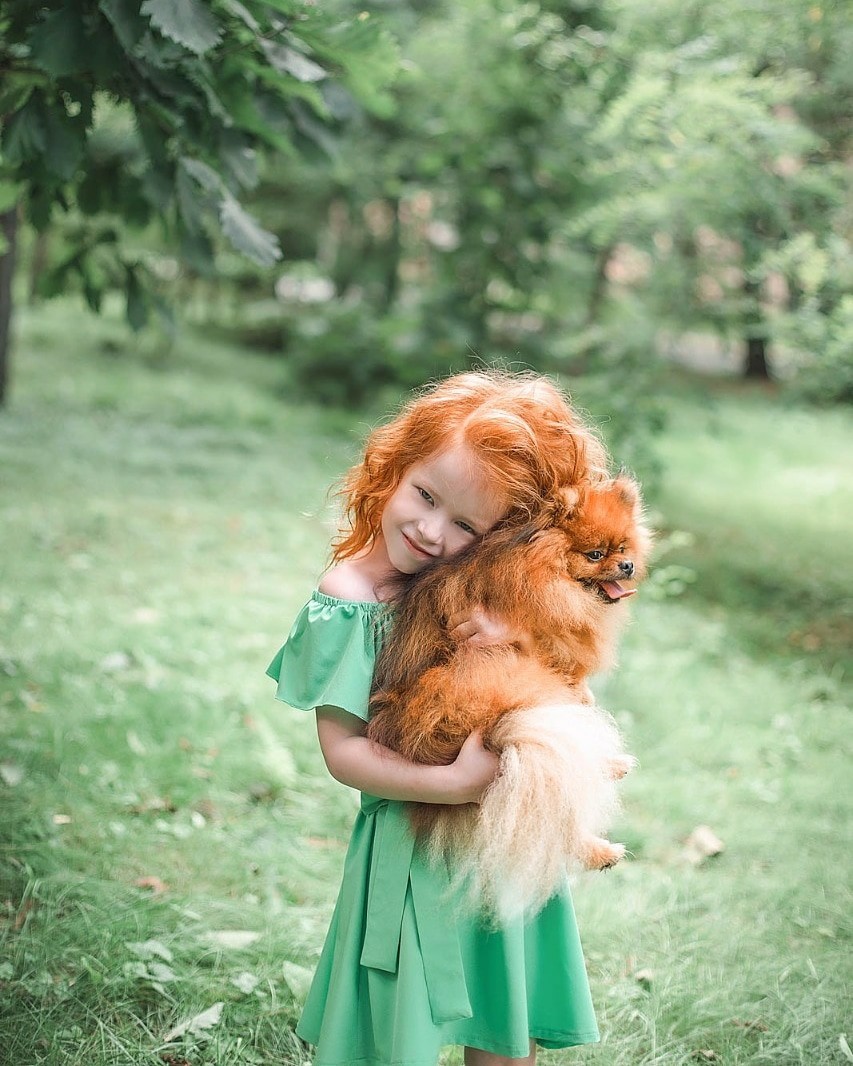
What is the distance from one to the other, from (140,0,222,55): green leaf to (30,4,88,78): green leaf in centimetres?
21

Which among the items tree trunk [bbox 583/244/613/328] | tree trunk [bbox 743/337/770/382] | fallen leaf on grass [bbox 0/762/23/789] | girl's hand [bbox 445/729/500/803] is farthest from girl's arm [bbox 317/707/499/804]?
tree trunk [bbox 743/337/770/382]

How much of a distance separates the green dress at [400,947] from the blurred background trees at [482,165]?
105 cm

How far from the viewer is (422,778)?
5.49 ft

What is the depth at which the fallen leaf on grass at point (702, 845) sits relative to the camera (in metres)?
3.42

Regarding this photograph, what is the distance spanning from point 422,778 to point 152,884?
154 centimetres

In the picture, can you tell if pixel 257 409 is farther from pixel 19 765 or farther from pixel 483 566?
pixel 483 566

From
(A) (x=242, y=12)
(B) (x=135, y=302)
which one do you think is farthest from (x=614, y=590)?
(B) (x=135, y=302)

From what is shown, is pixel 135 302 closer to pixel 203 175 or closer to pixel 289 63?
pixel 203 175

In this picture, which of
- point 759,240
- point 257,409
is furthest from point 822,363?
point 257,409

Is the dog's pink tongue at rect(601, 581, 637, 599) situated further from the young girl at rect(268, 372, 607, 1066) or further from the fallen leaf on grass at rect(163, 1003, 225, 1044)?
the fallen leaf on grass at rect(163, 1003, 225, 1044)

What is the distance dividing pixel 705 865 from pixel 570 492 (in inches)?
83.3

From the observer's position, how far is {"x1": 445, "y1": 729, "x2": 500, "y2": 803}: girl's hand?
5.34ft

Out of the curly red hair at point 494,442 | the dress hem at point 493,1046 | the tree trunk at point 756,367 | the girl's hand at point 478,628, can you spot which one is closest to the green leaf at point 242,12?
the curly red hair at point 494,442

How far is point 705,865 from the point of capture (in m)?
3.40
